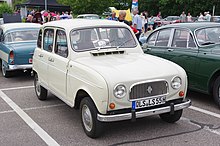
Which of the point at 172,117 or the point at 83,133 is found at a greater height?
the point at 172,117

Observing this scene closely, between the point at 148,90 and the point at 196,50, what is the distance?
2.54m

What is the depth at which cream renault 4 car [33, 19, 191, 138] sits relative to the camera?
14.7 feet

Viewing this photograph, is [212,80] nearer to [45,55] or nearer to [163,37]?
[163,37]

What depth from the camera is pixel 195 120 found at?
5719mm

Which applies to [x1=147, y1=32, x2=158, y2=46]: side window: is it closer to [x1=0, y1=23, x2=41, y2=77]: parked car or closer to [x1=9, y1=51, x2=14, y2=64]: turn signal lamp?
[x1=0, y1=23, x2=41, y2=77]: parked car

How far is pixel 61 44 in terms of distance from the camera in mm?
5891

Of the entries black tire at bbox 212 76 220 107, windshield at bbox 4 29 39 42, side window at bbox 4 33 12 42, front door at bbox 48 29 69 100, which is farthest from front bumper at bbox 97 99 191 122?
side window at bbox 4 33 12 42

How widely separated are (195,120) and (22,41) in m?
6.46

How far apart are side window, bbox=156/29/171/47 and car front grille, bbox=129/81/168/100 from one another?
121 inches

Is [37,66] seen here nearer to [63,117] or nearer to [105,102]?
[63,117]

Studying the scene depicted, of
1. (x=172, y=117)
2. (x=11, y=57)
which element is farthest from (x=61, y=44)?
(x=11, y=57)

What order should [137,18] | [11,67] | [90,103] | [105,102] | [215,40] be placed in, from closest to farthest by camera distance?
1. [105,102]
2. [90,103]
3. [215,40]
4. [11,67]
5. [137,18]

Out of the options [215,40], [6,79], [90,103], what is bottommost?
[6,79]

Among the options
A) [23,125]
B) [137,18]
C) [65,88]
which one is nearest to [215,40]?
[65,88]
